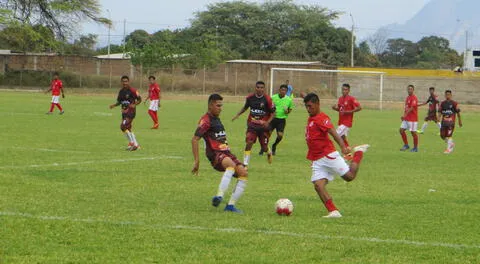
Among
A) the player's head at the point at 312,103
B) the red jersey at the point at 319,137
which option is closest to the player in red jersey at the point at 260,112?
the red jersey at the point at 319,137

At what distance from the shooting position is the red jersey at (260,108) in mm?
20031

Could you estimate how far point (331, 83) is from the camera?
68.1 meters

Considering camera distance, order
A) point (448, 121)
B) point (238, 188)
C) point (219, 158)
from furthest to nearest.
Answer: point (448, 121), point (219, 158), point (238, 188)

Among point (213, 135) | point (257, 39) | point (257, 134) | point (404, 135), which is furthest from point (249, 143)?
point (257, 39)

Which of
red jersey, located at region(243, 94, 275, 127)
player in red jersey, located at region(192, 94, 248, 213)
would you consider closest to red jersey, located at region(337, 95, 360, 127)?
red jersey, located at region(243, 94, 275, 127)

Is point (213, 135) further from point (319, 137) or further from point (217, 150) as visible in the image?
point (319, 137)

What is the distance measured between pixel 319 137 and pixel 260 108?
820cm

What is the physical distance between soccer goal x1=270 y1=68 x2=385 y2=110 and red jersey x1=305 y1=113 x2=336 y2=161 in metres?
52.7

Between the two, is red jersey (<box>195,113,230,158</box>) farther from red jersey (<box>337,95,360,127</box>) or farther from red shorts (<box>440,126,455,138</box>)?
red shorts (<box>440,126,455,138</box>)

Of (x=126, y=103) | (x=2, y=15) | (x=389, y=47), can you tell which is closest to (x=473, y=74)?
(x=2, y=15)

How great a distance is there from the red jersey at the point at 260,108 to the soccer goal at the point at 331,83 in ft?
147

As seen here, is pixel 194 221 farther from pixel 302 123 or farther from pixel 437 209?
pixel 302 123

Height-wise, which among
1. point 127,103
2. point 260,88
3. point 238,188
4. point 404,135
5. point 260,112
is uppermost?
point 260,88

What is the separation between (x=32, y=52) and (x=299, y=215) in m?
76.4
